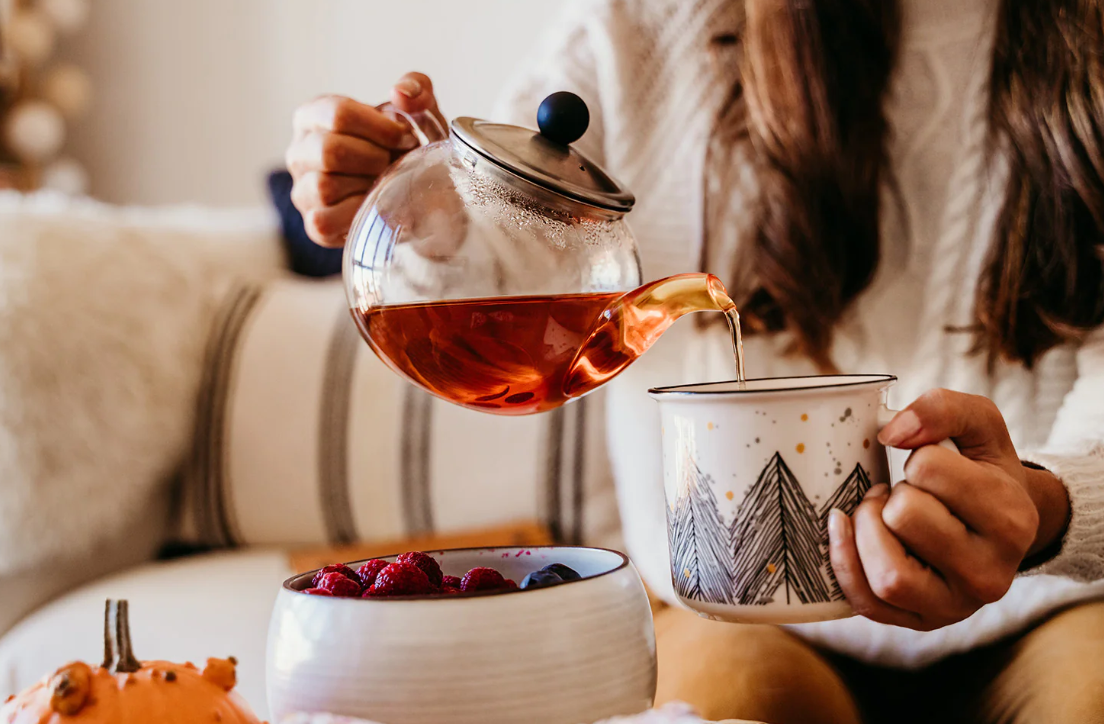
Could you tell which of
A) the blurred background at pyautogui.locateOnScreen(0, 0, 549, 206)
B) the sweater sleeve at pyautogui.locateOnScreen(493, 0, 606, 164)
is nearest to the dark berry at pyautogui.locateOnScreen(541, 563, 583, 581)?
the sweater sleeve at pyautogui.locateOnScreen(493, 0, 606, 164)

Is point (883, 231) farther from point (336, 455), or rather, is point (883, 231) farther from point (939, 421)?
point (336, 455)

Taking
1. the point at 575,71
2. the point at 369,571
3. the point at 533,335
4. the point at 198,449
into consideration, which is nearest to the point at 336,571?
the point at 369,571

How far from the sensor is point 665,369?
36.4 inches

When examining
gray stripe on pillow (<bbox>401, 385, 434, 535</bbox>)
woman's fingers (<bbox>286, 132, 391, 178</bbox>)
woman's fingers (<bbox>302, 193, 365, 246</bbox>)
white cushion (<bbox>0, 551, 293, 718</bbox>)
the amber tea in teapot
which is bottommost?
white cushion (<bbox>0, 551, 293, 718</bbox>)

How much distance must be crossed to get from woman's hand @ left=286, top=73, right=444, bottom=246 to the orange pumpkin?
0.33m

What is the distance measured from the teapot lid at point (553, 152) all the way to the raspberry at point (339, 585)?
0.21 m

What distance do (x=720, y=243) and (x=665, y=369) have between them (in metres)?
0.14

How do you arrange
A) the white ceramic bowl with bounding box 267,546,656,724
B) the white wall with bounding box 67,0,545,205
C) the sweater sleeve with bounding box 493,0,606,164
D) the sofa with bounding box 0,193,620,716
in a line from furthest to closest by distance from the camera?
1. the white wall with bounding box 67,0,545,205
2. the sofa with bounding box 0,193,620,716
3. the sweater sleeve with bounding box 493,0,606,164
4. the white ceramic bowl with bounding box 267,546,656,724

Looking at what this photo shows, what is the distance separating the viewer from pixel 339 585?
422 millimetres

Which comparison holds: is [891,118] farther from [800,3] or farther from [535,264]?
[535,264]

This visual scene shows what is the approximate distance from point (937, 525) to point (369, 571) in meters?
0.27

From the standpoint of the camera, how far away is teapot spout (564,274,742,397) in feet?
1.58

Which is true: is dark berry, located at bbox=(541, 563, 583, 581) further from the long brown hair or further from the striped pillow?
the striped pillow

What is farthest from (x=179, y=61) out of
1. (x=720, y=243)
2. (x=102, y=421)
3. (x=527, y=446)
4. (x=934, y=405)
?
(x=934, y=405)
